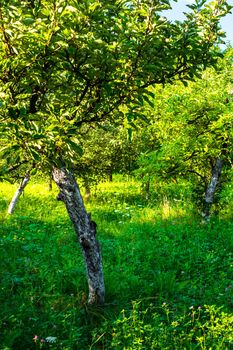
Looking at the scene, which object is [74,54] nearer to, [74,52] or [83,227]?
[74,52]

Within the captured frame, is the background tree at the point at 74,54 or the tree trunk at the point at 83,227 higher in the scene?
the background tree at the point at 74,54

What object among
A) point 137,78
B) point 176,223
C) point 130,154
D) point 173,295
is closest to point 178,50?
point 137,78

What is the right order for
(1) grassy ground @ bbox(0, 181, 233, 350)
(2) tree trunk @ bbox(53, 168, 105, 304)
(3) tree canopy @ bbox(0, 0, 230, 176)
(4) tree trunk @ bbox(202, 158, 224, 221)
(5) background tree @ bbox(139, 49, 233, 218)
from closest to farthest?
(3) tree canopy @ bbox(0, 0, 230, 176), (1) grassy ground @ bbox(0, 181, 233, 350), (2) tree trunk @ bbox(53, 168, 105, 304), (5) background tree @ bbox(139, 49, 233, 218), (4) tree trunk @ bbox(202, 158, 224, 221)

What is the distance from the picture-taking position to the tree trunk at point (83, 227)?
617 centimetres

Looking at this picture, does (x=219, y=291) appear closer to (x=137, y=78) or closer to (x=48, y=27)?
(x=137, y=78)

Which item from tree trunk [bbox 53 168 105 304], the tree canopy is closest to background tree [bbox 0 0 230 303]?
the tree canopy

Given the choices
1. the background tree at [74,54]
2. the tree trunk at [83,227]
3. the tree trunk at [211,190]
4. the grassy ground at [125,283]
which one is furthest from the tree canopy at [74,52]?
the tree trunk at [211,190]

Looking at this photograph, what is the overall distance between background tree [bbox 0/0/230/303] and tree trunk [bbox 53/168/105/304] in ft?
5.62

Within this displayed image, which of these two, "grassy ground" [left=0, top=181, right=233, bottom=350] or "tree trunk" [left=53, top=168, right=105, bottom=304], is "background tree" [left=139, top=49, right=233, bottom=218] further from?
"tree trunk" [left=53, top=168, right=105, bottom=304]

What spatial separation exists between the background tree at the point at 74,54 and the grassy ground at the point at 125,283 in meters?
3.04

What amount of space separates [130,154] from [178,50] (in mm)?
15058

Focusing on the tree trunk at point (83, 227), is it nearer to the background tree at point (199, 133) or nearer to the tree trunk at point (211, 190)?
the background tree at point (199, 133)

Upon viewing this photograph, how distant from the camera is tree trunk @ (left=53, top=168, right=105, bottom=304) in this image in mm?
6168

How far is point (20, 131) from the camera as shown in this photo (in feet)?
11.6
